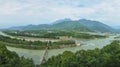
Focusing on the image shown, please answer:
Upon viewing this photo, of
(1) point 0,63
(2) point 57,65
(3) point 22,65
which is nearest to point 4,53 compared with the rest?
(1) point 0,63

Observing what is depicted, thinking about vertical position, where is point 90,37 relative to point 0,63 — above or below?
below

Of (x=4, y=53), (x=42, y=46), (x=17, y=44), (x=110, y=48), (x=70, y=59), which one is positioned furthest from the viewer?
Result: (x=17, y=44)

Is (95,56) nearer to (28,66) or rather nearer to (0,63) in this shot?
(28,66)

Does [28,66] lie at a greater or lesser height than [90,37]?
greater

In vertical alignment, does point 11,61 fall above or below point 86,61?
above

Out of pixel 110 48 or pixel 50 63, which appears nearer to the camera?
pixel 50 63

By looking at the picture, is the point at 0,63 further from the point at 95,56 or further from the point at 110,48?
the point at 110,48

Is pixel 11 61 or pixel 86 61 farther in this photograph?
pixel 11 61

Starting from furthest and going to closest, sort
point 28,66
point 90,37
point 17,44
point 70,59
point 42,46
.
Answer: point 90,37, point 17,44, point 42,46, point 70,59, point 28,66

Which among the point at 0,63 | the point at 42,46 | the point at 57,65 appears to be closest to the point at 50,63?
the point at 57,65
